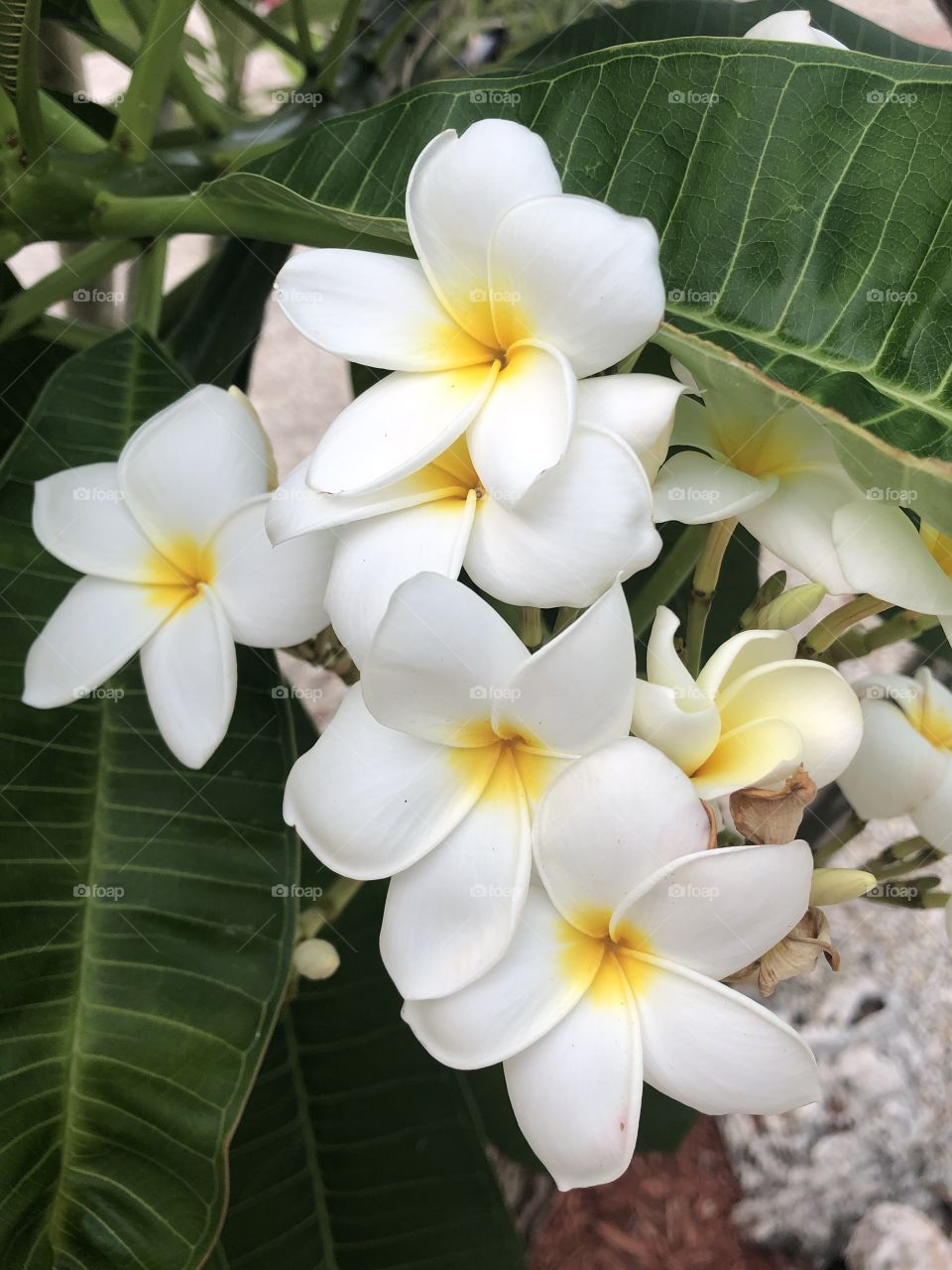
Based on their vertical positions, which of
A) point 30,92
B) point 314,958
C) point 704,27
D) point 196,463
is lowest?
point 314,958

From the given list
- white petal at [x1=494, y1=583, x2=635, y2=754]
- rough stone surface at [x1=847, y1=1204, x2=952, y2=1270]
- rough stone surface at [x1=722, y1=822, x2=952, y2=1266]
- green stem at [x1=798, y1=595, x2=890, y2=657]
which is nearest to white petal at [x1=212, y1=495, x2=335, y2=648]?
white petal at [x1=494, y1=583, x2=635, y2=754]

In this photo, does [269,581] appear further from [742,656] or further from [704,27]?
[704,27]

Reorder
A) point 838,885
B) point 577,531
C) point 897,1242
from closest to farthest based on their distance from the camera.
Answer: point 577,531
point 838,885
point 897,1242

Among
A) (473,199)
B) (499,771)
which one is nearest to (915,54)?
(473,199)

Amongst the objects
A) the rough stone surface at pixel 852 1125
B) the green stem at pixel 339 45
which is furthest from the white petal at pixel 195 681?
the rough stone surface at pixel 852 1125

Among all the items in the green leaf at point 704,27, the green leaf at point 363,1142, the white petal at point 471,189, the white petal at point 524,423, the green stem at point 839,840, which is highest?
the green leaf at point 704,27

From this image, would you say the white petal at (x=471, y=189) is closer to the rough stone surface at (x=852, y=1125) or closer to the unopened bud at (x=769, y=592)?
the unopened bud at (x=769, y=592)

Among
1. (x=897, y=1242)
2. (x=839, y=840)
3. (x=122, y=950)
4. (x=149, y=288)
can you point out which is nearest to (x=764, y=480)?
(x=839, y=840)
